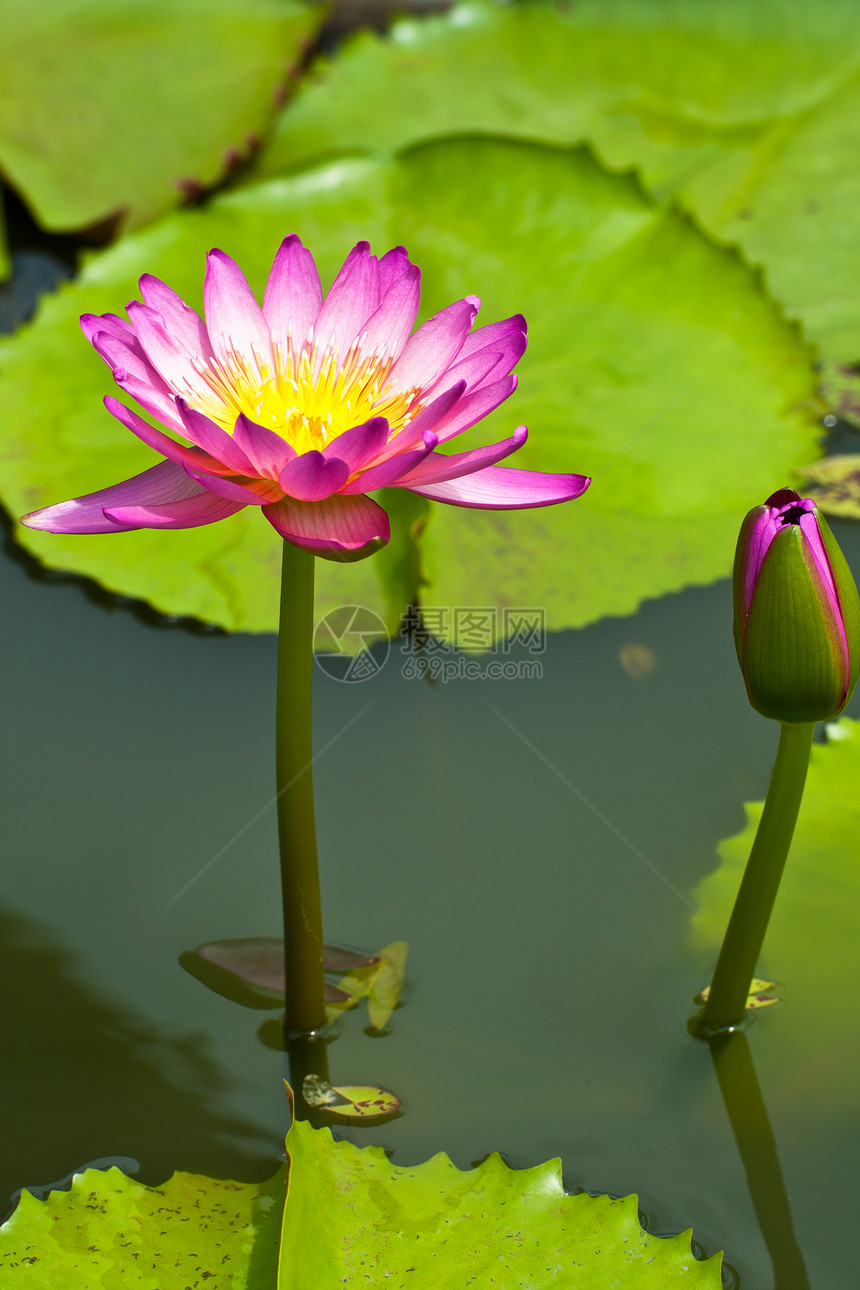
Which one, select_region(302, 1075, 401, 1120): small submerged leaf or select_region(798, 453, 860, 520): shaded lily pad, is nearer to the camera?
select_region(302, 1075, 401, 1120): small submerged leaf

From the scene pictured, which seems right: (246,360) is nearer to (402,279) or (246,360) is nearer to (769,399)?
(402,279)

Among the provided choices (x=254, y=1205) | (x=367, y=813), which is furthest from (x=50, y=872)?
(x=254, y=1205)

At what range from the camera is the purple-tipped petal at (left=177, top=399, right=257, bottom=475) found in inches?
36.1

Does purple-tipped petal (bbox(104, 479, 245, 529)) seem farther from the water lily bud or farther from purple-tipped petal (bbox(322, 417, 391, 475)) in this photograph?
the water lily bud

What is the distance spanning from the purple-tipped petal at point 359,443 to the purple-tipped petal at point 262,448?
40 millimetres

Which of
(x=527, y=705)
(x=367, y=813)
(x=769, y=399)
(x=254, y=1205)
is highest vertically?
(x=769, y=399)

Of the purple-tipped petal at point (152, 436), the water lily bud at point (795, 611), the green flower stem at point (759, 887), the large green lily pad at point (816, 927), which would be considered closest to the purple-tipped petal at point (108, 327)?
the purple-tipped petal at point (152, 436)

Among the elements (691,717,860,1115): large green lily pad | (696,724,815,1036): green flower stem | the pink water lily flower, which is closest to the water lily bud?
(696,724,815,1036): green flower stem

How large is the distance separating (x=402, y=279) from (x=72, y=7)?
1.88 m

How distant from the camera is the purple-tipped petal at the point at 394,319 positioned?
1177mm

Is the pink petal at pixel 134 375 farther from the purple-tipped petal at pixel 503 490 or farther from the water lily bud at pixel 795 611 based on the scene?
the water lily bud at pixel 795 611

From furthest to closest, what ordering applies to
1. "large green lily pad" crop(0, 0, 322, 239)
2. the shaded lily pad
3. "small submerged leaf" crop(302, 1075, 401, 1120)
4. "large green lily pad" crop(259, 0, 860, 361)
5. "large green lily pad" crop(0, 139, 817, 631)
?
"large green lily pad" crop(0, 0, 322, 239), "large green lily pad" crop(259, 0, 860, 361), the shaded lily pad, "large green lily pad" crop(0, 139, 817, 631), "small submerged leaf" crop(302, 1075, 401, 1120)

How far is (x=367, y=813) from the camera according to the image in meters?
1.55

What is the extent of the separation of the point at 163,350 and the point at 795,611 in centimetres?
70
